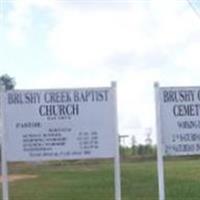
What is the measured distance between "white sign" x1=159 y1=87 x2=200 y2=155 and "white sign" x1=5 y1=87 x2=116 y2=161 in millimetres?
921

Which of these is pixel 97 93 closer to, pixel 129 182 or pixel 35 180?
pixel 129 182

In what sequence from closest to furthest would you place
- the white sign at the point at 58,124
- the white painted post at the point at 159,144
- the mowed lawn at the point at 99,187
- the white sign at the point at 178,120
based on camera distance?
1. the white sign at the point at 58,124
2. the white painted post at the point at 159,144
3. the white sign at the point at 178,120
4. the mowed lawn at the point at 99,187

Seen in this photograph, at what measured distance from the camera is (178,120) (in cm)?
1409

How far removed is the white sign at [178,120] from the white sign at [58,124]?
92cm

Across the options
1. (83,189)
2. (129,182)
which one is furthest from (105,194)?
(129,182)

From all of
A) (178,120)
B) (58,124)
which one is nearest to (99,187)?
(178,120)

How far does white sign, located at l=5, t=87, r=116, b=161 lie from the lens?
13547 mm

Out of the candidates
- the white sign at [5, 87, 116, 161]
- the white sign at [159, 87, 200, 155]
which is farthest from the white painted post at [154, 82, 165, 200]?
the white sign at [5, 87, 116, 161]

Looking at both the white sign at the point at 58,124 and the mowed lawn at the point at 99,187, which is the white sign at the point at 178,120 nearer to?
the white sign at the point at 58,124

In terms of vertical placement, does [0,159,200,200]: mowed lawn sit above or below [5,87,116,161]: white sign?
below

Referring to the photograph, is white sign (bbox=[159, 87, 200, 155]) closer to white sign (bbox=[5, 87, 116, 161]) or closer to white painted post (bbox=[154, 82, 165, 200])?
white painted post (bbox=[154, 82, 165, 200])

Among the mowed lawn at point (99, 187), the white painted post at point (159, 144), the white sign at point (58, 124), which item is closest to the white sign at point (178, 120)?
the white painted post at point (159, 144)

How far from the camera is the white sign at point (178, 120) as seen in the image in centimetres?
1405

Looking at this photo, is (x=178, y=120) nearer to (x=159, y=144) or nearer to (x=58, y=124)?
(x=159, y=144)
